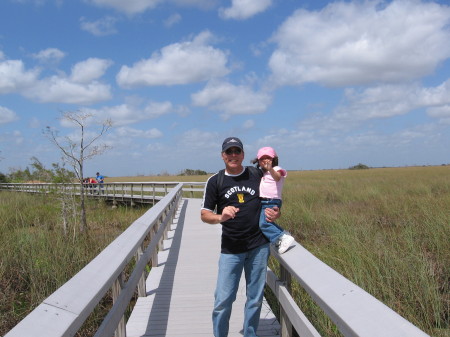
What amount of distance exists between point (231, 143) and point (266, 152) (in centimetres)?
28

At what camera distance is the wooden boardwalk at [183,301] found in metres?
4.15

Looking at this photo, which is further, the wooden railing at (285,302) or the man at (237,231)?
the man at (237,231)

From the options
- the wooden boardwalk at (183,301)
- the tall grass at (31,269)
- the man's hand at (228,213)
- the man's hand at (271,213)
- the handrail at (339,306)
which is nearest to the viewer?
the handrail at (339,306)

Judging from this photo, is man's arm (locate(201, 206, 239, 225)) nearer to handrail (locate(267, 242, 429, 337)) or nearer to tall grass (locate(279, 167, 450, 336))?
handrail (locate(267, 242, 429, 337))

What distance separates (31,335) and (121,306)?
66.9 inches

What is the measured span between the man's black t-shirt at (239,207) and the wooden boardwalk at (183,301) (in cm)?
108

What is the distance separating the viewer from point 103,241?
32.2 ft

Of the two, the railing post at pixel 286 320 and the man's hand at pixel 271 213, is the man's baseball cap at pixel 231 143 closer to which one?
the man's hand at pixel 271 213

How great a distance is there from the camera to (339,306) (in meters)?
2.02

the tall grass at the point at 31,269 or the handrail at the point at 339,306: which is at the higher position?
the handrail at the point at 339,306

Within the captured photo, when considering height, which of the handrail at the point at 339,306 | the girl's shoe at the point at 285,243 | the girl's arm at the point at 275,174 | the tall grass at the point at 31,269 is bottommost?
the tall grass at the point at 31,269

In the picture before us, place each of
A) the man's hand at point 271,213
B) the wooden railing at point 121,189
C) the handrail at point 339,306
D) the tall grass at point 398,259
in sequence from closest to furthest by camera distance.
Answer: the handrail at point 339,306 → the man's hand at point 271,213 → the tall grass at point 398,259 → the wooden railing at point 121,189

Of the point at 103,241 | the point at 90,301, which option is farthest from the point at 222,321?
the point at 103,241

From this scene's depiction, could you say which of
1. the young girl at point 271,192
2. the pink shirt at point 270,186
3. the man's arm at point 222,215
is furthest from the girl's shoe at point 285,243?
the man's arm at point 222,215
